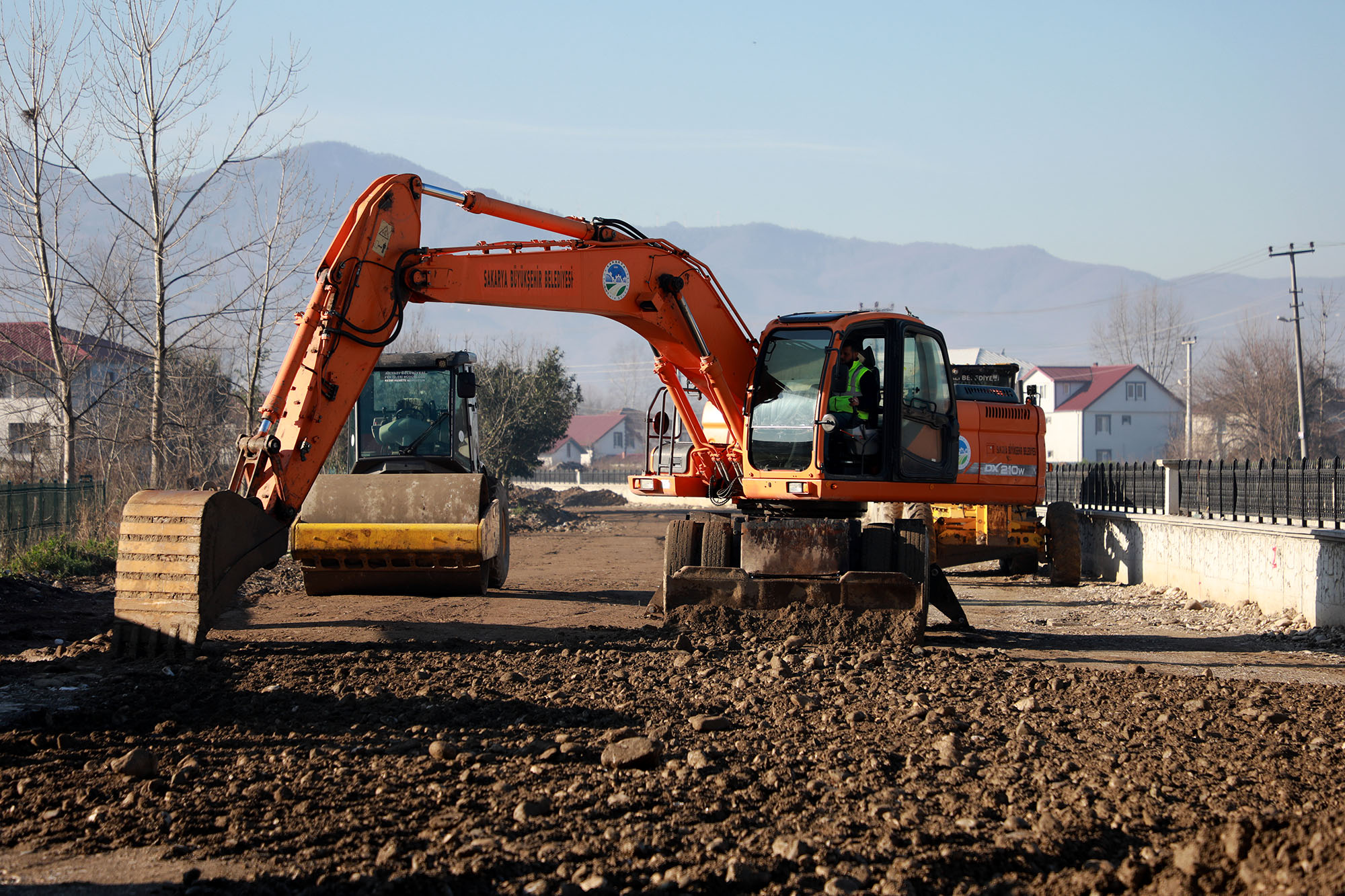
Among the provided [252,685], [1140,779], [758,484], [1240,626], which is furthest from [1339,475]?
[252,685]

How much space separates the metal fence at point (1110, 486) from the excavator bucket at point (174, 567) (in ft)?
49.1

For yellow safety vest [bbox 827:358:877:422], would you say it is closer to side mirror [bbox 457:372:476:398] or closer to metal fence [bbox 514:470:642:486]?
side mirror [bbox 457:372:476:398]

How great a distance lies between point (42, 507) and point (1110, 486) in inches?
765

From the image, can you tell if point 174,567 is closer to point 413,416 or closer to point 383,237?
point 383,237

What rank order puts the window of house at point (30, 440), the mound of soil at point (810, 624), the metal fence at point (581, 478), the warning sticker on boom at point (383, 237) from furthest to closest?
the metal fence at point (581, 478) < the window of house at point (30, 440) < the mound of soil at point (810, 624) < the warning sticker on boom at point (383, 237)

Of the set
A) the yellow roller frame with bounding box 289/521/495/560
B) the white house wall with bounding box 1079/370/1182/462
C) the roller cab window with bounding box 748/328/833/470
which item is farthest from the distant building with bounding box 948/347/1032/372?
the yellow roller frame with bounding box 289/521/495/560

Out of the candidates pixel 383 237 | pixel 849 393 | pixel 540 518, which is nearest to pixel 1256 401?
pixel 540 518

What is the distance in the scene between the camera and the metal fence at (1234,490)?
13.9m

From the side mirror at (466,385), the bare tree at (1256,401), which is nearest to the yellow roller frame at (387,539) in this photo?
the side mirror at (466,385)

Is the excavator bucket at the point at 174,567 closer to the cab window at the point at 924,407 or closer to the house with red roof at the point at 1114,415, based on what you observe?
the cab window at the point at 924,407

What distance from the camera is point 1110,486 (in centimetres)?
2119

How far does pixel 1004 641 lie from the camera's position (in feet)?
40.1

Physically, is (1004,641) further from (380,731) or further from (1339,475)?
(380,731)

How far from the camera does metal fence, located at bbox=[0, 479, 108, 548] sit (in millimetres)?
18625
